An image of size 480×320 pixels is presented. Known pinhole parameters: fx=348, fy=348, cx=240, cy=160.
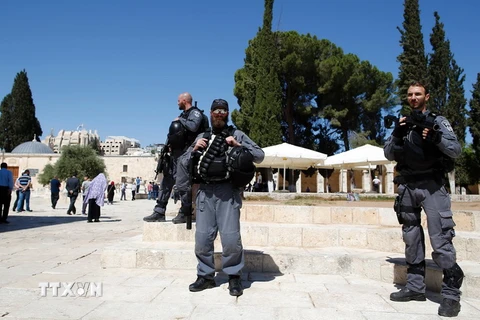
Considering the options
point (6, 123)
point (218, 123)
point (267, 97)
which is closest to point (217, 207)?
point (218, 123)

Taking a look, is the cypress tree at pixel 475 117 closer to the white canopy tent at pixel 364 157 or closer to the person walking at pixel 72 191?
the white canopy tent at pixel 364 157

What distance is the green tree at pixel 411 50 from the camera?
83.0 ft

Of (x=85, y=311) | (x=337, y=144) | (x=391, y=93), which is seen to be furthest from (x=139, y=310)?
(x=391, y=93)

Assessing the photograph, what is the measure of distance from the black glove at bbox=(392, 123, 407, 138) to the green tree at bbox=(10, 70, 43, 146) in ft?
213

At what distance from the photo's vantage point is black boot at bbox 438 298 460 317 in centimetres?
249

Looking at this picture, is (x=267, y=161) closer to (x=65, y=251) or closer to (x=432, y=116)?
(x=65, y=251)

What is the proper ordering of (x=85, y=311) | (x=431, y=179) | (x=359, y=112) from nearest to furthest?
(x=85, y=311) → (x=431, y=179) → (x=359, y=112)

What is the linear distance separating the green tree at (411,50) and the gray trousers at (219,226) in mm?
25253

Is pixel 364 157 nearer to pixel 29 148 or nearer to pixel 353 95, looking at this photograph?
pixel 353 95

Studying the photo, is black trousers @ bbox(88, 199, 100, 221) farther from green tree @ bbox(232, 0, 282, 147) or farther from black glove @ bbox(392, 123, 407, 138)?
green tree @ bbox(232, 0, 282, 147)

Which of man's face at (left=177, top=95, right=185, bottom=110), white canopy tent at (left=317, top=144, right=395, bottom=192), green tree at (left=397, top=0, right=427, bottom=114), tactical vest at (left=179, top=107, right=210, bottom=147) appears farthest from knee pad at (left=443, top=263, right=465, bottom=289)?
green tree at (left=397, top=0, right=427, bottom=114)

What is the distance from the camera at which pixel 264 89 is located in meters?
26.3

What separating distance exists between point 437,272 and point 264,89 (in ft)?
78.9

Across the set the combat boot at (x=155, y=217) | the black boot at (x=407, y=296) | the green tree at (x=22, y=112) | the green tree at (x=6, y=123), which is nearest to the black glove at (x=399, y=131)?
the black boot at (x=407, y=296)
